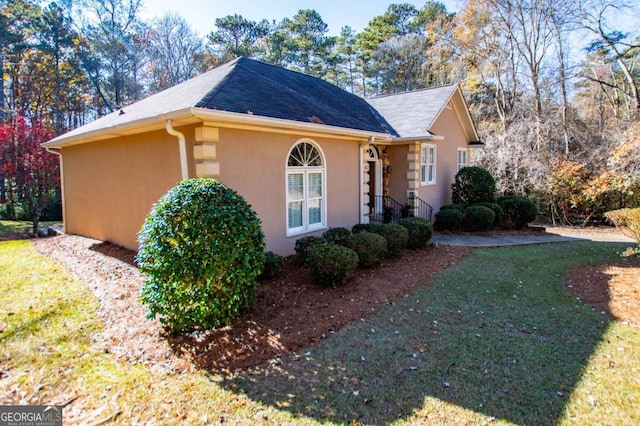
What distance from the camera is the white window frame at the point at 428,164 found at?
43.1 feet

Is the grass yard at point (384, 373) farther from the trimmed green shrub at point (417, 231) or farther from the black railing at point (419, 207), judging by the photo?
the black railing at point (419, 207)

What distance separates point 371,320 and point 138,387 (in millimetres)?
3013

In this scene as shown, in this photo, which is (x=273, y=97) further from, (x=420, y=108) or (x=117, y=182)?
(x=420, y=108)

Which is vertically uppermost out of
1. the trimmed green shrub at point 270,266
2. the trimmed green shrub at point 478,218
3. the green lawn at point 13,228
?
the trimmed green shrub at point 478,218

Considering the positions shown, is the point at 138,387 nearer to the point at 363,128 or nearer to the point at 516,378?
the point at 516,378

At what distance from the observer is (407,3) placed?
2800 cm

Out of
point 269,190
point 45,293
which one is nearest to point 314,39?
point 269,190

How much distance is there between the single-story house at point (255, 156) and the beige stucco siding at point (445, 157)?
0.83m

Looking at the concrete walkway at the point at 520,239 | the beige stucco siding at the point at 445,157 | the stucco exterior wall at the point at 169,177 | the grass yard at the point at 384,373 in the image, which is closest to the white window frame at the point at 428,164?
the beige stucco siding at the point at 445,157

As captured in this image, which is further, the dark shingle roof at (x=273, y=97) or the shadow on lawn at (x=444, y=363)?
the dark shingle roof at (x=273, y=97)

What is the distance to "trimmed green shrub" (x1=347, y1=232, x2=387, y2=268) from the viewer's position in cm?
712

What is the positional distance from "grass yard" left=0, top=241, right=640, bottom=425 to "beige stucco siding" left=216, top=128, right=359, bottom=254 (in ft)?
9.90

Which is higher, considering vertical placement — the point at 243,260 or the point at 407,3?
the point at 407,3

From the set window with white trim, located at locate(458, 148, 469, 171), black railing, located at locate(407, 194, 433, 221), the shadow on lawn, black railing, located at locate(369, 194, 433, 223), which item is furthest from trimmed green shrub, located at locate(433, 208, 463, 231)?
the shadow on lawn
